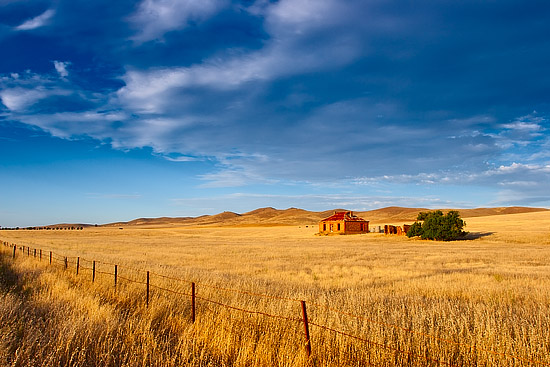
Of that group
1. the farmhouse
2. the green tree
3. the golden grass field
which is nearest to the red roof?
the farmhouse

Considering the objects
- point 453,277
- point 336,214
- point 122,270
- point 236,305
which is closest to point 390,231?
point 336,214

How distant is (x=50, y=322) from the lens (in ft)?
25.0

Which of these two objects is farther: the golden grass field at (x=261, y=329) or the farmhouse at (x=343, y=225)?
the farmhouse at (x=343, y=225)

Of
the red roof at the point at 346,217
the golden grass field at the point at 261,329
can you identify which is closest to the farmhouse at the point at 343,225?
the red roof at the point at 346,217

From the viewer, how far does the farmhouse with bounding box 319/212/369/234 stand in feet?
250

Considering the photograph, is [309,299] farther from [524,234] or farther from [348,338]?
[524,234]

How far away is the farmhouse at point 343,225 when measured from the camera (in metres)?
76.1

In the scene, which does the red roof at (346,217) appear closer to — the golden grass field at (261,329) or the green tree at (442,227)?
the green tree at (442,227)

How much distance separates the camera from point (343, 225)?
76.1 m

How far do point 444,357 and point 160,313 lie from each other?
670cm

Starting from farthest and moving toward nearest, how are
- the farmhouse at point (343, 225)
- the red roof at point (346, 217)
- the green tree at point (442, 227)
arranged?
the red roof at point (346, 217)
the farmhouse at point (343, 225)
the green tree at point (442, 227)

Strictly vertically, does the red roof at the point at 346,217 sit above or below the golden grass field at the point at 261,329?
above

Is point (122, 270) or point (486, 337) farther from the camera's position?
point (122, 270)

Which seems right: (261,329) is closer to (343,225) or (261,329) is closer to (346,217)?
(343,225)
